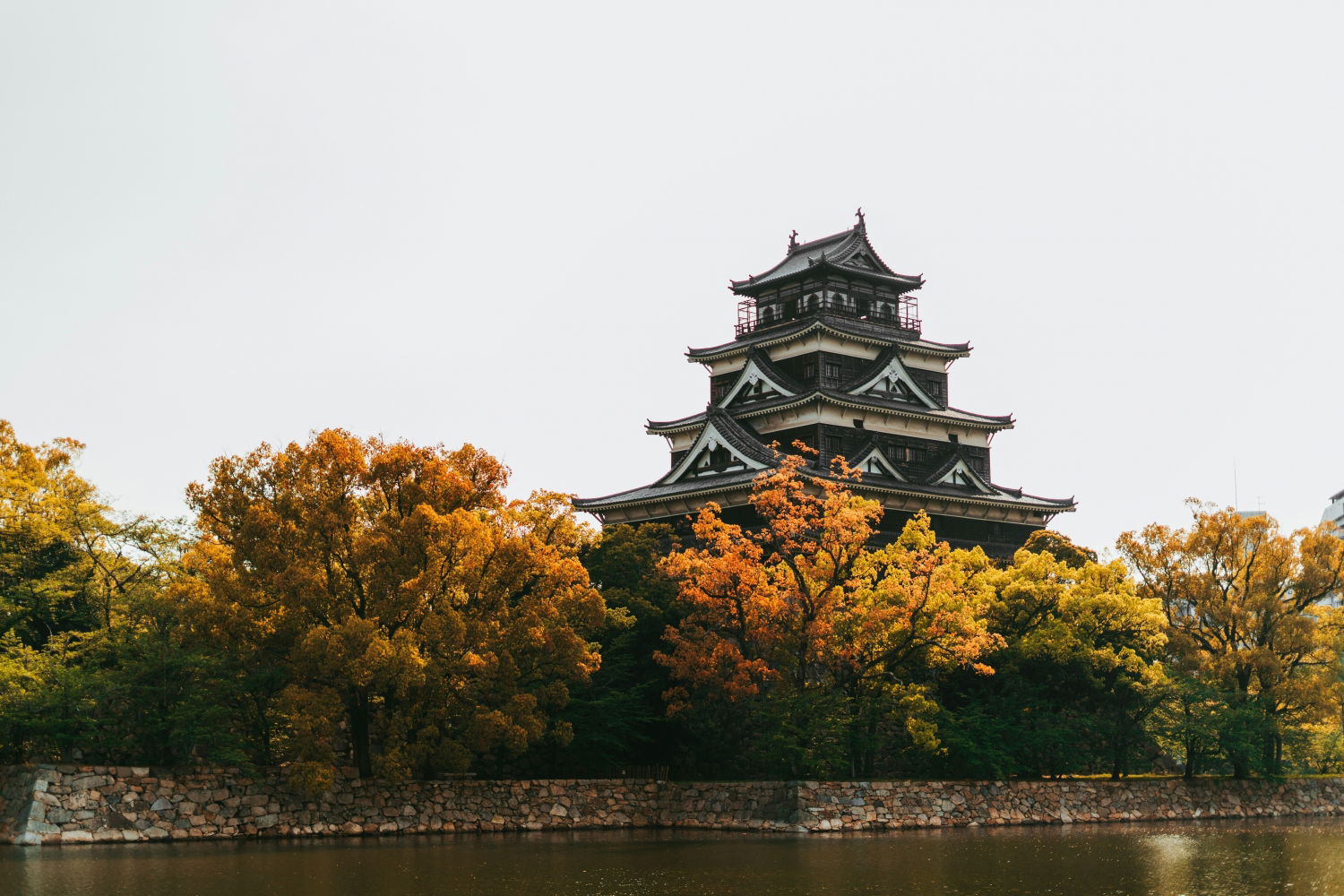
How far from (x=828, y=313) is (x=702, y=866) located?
94.0 feet

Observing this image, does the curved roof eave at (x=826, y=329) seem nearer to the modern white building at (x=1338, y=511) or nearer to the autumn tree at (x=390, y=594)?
the autumn tree at (x=390, y=594)

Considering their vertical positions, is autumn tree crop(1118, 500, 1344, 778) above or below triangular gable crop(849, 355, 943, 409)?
below

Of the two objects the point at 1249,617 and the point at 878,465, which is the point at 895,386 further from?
the point at 1249,617

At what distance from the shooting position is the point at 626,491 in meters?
47.8

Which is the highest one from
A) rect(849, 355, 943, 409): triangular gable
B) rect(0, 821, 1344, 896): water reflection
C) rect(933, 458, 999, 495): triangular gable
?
rect(849, 355, 943, 409): triangular gable

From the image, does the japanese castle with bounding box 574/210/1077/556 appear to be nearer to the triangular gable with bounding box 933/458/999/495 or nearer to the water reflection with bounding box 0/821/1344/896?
the triangular gable with bounding box 933/458/999/495

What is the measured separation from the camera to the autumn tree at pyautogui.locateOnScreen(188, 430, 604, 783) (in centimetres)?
2861

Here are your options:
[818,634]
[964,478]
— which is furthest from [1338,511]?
[818,634]

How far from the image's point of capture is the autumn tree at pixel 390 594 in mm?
28609

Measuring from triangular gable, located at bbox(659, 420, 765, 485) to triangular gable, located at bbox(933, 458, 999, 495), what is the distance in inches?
276

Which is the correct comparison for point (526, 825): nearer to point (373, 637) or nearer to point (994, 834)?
point (373, 637)

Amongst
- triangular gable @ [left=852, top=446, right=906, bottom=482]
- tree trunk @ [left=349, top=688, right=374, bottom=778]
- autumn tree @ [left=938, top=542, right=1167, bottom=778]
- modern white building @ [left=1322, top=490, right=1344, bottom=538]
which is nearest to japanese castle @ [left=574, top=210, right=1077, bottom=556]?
triangular gable @ [left=852, top=446, right=906, bottom=482]

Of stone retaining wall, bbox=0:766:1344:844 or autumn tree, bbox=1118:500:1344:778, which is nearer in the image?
stone retaining wall, bbox=0:766:1344:844

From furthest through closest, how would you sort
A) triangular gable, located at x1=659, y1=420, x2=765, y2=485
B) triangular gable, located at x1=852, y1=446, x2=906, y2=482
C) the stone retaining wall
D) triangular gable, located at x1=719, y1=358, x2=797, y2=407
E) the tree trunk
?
triangular gable, located at x1=719, y1=358, x2=797, y2=407 → triangular gable, located at x1=852, y1=446, x2=906, y2=482 → triangular gable, located at x1=659, y1=420, x2=765, y2=485 → the tree trunk → the stone retaining wall
